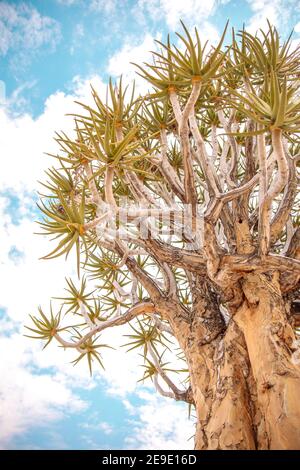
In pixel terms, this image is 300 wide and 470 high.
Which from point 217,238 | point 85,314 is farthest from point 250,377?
point 85,314

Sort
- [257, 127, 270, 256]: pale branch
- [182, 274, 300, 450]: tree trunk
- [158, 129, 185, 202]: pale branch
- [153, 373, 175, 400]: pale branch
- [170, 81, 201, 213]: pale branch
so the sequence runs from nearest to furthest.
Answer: [182, 274, 300, 450]: tree trunk → [257, 127, 270, 256]: pale branch → [170, 81, 201, 213]: pale branch → [158, 129, 185, 202]: pale branch → [153, 373, 175, 400]: pale branch

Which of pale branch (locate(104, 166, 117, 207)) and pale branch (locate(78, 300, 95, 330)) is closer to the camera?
pale branch (locate(104, 166, 117, 207))

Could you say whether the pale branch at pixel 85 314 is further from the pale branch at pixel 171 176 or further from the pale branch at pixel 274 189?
the pale branch at pixel 274 189

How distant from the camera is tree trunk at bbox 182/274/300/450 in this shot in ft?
6.21

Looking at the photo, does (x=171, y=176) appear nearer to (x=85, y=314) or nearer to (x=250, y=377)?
(x=250, y=377)

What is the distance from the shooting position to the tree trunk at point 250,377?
6.21ft

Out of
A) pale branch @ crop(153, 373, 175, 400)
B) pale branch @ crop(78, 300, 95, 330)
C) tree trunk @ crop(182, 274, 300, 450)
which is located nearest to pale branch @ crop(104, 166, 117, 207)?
tree trunk @ crop(182, 274, 300, 450)

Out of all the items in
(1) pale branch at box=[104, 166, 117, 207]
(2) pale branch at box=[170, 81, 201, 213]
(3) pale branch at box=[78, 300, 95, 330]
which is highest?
(2) pale branch at box=[170, 81, 201, 213]

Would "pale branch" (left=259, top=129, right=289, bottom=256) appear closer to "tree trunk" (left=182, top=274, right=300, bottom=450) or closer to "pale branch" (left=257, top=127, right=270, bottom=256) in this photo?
"pale branch" (left=257, top=127, right=270, bottom=256)

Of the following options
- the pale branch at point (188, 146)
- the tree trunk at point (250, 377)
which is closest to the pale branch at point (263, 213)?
the tree trunk at point (250, 377)

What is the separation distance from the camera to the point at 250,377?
7.45 feet

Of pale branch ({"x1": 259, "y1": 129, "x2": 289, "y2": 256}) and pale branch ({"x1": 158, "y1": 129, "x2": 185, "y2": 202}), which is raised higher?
pale branch ({"x1": 158, "y1": 129, "x2": 185, "y2": 202})

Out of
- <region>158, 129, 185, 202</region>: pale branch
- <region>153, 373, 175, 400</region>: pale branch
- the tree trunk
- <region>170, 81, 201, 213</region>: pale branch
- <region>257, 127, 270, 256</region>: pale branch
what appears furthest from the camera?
<region>153, 373, 175, 400</region>: pale branch
